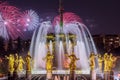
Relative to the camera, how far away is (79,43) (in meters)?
62.4

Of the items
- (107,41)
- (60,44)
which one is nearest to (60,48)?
(60,44)

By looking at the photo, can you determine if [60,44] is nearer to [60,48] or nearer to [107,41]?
[60,48]

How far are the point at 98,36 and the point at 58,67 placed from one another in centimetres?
6103

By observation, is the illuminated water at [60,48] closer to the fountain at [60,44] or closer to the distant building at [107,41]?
the fountain at [60,44]

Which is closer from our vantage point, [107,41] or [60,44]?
[60,44]

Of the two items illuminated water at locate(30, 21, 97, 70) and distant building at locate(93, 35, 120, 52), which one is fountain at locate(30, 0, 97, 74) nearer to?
illuminated water at locate(30, 21, 97, 70)

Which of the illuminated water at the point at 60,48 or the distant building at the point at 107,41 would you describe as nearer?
the illuminated water at the point at 60,48

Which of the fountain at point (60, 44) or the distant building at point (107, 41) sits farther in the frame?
the distant building at point (107, 41)

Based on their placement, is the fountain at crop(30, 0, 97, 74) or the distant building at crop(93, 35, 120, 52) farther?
the distant building at crop(93, 35, 120, 52)

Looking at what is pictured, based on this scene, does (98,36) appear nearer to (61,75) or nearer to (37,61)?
(37,61)

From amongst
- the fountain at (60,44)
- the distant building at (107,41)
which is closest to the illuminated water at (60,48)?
the fountain at (60,44)

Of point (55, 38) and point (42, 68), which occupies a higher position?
point (55, 38)

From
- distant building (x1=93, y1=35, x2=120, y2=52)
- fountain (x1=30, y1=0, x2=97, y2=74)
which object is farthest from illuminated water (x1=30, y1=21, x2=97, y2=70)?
distant building (x1=93, y1=35, x2=120, y2=52)

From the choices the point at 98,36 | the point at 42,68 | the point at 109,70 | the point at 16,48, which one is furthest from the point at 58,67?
the point at 98,36
